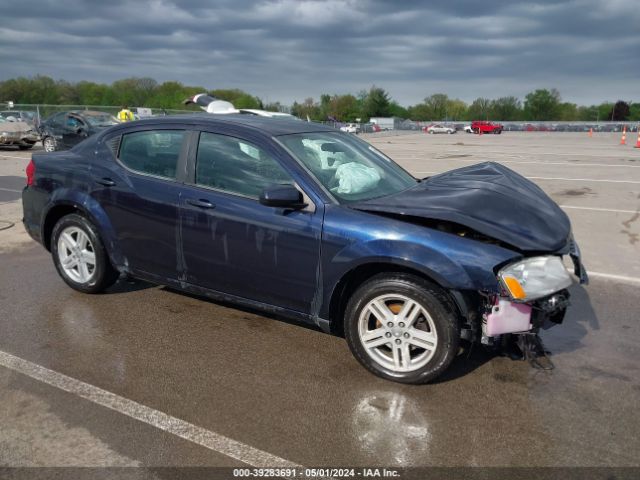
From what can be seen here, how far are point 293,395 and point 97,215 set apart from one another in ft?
8.16

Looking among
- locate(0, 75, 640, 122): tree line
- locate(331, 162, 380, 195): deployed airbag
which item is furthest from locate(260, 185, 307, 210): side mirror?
locate(0, 75, 640, 122): tree line

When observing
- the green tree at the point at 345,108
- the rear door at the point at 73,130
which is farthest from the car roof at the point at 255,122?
the green tree at the point at 345,108

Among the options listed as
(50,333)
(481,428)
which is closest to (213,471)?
(481,428)

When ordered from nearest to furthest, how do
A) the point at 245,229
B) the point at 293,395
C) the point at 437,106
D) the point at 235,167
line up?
1. the point at 293,395
2. the point at 245,229
3. the point at 235,167
4. the point at 437,106

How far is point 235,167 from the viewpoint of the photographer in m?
4.02

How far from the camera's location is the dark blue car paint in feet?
10.8

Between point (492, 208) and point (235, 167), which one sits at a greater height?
point (235, 167)

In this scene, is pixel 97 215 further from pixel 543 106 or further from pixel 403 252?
pixel 543 106

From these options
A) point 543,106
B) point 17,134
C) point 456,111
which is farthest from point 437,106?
point 17,134

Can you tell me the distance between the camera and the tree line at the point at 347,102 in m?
83.9

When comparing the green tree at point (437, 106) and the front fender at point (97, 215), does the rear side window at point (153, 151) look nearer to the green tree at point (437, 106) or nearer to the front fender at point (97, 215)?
the front fender at point (97, 215)

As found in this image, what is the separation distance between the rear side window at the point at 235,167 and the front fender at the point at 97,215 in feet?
3.51

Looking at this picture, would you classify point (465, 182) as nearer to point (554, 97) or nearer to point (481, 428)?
point (481, 428)

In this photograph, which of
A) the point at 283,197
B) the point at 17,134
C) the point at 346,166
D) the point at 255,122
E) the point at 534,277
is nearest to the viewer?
the point at 534,277
